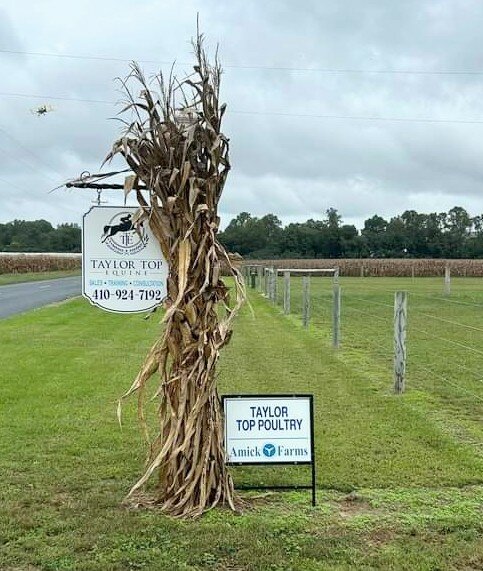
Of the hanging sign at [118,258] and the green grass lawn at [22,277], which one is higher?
the hanging sign at [118,258]

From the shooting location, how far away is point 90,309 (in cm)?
2181

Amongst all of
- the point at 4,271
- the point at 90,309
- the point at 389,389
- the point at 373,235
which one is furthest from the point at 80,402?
the point at 373,235

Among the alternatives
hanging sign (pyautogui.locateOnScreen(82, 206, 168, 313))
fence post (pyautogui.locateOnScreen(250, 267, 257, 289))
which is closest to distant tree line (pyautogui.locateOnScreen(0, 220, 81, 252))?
fence post (pyautogui.locateOnScreen(250, 267, 257, 289))

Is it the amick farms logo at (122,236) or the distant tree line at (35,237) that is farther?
the distant tree line at (35,237)

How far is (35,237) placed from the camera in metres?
97.6

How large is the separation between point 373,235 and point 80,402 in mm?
100110

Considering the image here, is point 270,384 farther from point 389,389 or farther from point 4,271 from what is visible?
point 4,271

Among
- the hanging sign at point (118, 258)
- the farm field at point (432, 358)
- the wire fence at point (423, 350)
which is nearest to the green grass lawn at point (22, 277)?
the wire fence at point (423, 350)

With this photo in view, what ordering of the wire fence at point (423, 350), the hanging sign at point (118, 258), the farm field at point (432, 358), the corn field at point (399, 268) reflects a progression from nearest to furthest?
the hanging sign at point (118, 258) → the farm field at point (432, 358) → the wire fence at point (423, 350) → the corn field at point (399, 268)

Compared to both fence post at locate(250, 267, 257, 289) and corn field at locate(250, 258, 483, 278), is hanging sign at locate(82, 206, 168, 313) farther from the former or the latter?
corn field at locate(250, 258, 483, 278)

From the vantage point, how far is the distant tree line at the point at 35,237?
92.8 m

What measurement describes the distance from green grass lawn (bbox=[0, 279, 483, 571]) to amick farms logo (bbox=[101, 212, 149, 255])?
1.57 meters

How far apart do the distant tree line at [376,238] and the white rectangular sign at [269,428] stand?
88.5m

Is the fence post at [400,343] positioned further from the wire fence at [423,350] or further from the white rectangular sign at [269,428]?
the white rectangular sign at [269,428]
